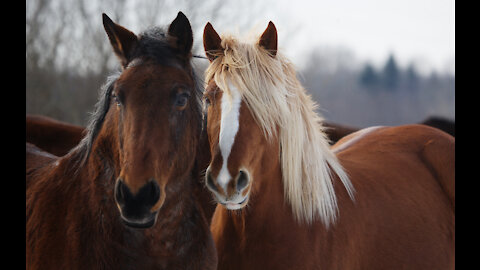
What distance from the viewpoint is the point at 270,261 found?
2.79 meters

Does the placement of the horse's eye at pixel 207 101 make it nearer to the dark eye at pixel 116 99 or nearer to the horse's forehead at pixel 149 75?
the horse's forehead at pixel 149 75

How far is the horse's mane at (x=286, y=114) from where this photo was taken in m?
2.71

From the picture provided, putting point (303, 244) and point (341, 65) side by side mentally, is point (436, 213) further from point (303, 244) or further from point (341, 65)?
point (341, 65)

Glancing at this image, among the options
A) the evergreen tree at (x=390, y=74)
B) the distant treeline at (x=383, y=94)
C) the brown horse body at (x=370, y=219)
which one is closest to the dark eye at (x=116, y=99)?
the brown horse body at (x=370, y=219)

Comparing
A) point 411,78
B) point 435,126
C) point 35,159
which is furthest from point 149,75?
point 411,78

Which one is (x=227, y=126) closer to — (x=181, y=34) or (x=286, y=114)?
(x=286, y=114)

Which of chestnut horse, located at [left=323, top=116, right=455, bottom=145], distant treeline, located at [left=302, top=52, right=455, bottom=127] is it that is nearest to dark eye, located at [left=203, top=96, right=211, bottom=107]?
chestnut horse, located at [left=323, top=116, right=455, bottom=145]

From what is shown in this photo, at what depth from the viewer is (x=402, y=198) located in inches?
142

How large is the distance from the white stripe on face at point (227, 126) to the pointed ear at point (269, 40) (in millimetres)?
427

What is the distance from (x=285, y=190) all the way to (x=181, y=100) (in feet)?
3.25

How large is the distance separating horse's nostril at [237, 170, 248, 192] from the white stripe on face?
0.06 meters

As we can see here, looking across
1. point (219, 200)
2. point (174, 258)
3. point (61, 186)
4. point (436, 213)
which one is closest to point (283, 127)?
point (219, 200)

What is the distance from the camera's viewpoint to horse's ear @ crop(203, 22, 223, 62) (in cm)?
297

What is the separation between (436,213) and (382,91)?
49756 mm
